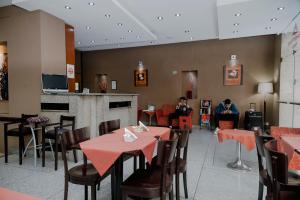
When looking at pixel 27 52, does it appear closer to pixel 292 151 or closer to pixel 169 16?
pixel 169 16

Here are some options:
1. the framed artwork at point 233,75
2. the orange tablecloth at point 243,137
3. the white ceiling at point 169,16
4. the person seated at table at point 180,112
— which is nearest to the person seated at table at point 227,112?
the framed artwork at point 233,75

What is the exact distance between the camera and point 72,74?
6121 mm

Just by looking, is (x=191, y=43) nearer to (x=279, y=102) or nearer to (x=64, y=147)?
(x=279, y=102)

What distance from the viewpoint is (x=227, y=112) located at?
7.27m

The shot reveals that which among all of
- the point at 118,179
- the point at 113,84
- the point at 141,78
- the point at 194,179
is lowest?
the point at 194,179

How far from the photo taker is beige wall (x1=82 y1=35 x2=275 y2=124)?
773cm

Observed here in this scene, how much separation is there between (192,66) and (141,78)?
2.38 m

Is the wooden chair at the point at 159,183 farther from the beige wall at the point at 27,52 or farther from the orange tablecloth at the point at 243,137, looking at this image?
the beige wall at the point at 27,52

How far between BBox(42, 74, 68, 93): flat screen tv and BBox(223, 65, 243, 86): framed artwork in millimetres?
6000

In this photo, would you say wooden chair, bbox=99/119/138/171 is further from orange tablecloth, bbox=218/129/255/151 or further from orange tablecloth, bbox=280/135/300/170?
orange tablecloth, bbox=280/135/300/170

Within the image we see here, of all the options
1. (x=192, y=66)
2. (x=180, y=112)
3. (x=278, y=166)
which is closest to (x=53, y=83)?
(x=180, y=112)

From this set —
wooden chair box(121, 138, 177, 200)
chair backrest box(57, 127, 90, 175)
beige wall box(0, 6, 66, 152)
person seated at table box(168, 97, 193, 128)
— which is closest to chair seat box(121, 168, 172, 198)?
wooden chair box(121, 138, 177, 200)

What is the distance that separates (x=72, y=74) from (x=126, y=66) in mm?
3834

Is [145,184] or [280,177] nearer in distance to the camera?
[280,177]
